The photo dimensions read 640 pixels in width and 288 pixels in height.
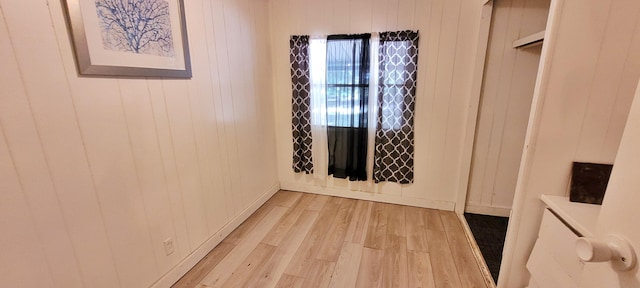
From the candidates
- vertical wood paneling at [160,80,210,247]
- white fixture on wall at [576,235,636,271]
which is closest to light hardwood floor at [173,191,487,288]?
vertical wood paneling at [160,80,210,247]

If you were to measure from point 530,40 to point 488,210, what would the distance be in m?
1.59

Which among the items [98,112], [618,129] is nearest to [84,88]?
[98,112]

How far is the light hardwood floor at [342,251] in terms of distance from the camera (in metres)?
1.76

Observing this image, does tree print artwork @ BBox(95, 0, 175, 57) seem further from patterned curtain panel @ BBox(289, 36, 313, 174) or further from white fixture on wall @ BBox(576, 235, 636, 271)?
white fixture on wall @ BBox(576, 235, 636, 271)

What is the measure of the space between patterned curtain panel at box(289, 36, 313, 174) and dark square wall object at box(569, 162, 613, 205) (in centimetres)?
214

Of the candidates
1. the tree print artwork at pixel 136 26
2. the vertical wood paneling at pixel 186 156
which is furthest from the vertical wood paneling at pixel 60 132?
the vertical wood paneling at pixel 186 156

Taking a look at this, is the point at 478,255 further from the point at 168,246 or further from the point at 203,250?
the point at 168,246

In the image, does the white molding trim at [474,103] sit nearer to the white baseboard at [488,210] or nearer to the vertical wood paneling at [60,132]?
the white baseboard at [488,210]

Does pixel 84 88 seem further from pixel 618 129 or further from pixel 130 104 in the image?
pixel 618 129

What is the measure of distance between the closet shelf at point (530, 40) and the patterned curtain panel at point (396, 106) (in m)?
0.76

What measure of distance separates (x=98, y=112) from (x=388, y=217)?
236 cm

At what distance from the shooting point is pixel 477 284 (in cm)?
169

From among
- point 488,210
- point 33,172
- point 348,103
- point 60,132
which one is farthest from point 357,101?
point 33,172

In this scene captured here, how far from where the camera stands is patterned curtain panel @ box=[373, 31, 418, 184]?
2.38m
